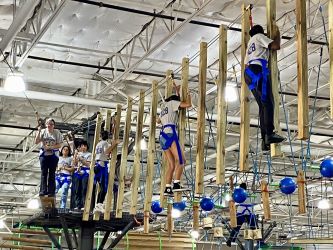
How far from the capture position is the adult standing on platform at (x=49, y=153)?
1030cm

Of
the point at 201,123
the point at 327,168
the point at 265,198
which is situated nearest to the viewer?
the point at 201,123

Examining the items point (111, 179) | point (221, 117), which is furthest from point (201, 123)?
point (111, 179)

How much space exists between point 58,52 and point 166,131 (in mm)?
5760

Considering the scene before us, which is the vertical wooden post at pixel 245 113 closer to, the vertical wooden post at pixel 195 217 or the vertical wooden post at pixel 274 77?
the vertical wooden post at pixel 274 77

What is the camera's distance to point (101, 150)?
33.6 feet

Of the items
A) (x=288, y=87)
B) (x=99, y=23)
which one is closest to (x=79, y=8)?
(x=99, y=23)

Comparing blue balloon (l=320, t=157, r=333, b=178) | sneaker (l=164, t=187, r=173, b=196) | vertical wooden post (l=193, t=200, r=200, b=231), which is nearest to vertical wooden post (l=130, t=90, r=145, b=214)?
vertical wooden post (l=193, t=200, r=200, b=231)

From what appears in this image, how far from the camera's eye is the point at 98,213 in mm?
10195

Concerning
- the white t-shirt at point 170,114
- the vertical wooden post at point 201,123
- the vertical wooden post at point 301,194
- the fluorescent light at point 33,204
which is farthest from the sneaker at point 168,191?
the fluorescent light at point 33,204

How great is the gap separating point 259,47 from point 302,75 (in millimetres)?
609

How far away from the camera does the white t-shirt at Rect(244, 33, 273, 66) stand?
581cm

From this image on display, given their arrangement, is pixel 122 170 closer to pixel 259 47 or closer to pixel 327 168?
pixel 327 168

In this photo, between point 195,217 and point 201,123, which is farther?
point 195,217

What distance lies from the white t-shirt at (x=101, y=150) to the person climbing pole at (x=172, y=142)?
2.51 m
